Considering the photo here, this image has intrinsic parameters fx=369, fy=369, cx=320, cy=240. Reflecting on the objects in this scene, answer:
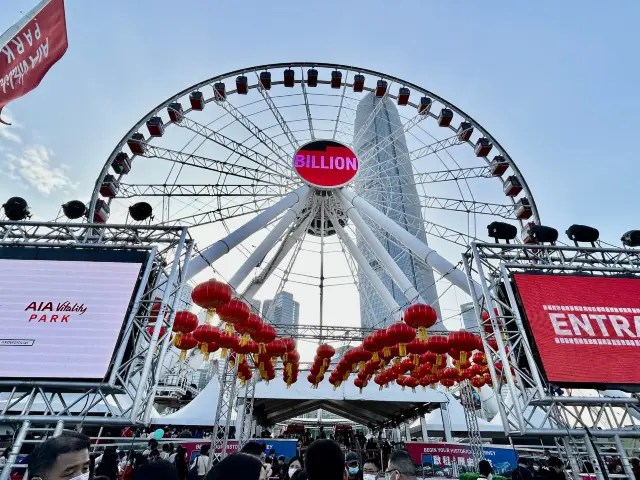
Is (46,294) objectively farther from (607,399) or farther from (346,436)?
(346,436)

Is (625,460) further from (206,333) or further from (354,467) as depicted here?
(206,333)

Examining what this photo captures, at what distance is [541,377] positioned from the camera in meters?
5.91

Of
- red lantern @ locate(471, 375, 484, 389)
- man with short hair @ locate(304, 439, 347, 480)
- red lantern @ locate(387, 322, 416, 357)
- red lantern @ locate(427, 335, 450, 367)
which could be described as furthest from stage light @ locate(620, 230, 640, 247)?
red lantern @ locate(471, 375, 484, 389)

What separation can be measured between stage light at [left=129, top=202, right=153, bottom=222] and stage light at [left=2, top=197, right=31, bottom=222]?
203 cm

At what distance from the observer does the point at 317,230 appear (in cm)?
1659

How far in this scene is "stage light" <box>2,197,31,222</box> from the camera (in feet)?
23.1

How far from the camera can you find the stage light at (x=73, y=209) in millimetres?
7387

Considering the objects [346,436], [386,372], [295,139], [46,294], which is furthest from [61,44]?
[346,436]

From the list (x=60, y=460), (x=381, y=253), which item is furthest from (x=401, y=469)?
(x=381, y=253)

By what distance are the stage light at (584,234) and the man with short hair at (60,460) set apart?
8.56m

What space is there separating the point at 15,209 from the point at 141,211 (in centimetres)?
230

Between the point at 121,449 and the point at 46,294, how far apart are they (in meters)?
9.43

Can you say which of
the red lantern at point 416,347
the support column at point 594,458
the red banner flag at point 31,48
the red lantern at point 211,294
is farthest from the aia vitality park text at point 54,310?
the support column at point 594,458

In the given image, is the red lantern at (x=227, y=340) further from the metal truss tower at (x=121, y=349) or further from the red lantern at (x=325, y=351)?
the red lantern at (x=325, y=351)
